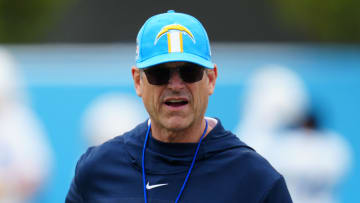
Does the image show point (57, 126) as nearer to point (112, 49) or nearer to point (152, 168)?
point (112, 49)

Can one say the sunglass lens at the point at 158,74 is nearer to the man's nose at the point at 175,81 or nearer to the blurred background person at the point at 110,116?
the man's nose at the point at 175,81

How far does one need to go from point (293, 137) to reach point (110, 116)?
6.02 feet

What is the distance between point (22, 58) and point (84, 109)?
913 mm

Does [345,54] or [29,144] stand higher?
[345,54]

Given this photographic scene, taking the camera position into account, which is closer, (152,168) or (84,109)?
(152,168)

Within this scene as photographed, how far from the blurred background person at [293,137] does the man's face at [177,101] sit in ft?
13.8

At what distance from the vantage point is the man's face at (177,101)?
3.19 metres

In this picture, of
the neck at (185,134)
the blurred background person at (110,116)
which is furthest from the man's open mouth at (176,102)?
the blurred background person at (110,116)

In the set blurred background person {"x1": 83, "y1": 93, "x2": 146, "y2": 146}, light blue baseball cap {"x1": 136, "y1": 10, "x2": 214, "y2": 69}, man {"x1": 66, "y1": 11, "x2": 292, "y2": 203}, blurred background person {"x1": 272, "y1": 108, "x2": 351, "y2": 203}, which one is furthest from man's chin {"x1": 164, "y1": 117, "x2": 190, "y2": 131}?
blurred background person {"x1": 83, "y1": 93, "x2": 146, "y2": 146}

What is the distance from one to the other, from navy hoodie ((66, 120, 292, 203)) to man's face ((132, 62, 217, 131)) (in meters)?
0.12

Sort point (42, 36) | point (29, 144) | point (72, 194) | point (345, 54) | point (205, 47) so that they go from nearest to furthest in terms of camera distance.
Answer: point (205, 47)
point (72, 194)
point (29, 144)
point (345, 54)
point (42, 36)

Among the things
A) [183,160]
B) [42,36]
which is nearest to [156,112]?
[183,160]

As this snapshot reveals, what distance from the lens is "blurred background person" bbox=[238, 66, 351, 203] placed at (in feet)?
24.0

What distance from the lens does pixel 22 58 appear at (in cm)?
809
